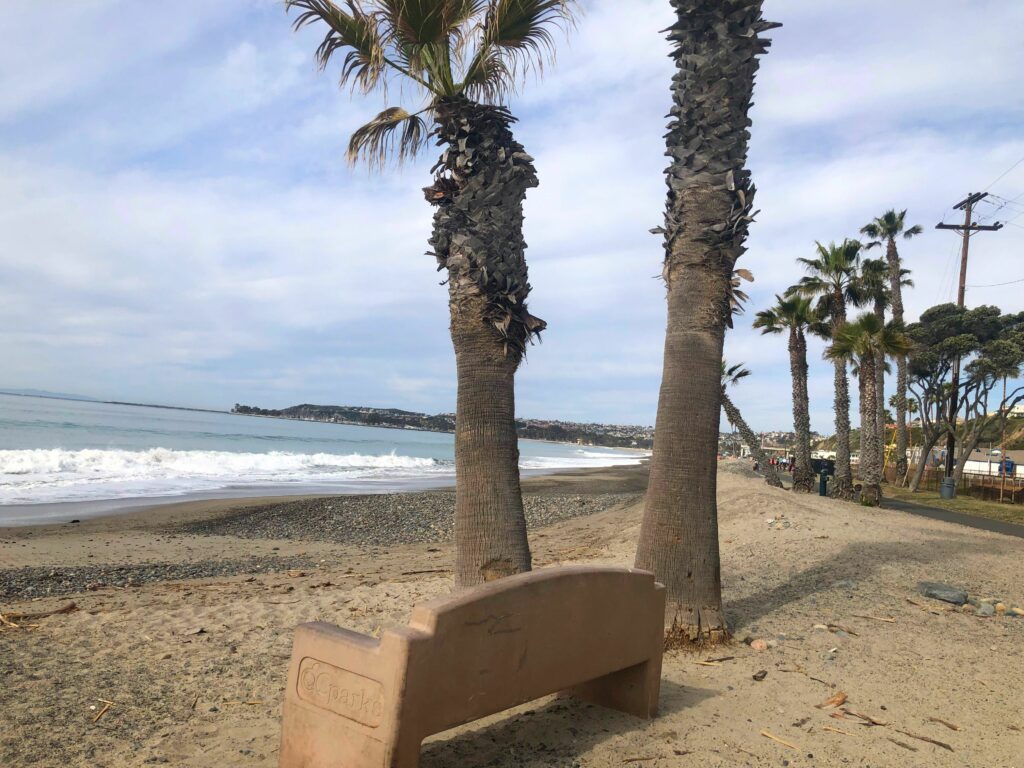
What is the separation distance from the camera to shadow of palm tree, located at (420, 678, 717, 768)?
359 centimetres

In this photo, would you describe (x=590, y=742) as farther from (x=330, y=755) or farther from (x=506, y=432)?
(x=506, y=432)

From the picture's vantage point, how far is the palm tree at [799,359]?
2352cm

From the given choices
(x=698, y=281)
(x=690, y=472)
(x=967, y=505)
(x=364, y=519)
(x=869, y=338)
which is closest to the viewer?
(x=690, y=472)

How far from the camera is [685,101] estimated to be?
6.05m

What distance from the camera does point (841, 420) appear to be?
23703mm

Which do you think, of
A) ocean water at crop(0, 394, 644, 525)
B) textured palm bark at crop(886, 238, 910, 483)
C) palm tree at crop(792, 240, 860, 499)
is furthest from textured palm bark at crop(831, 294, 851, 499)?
ocean water at crop(0, 394, 644, 525)

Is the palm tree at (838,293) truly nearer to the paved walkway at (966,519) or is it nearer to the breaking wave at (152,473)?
the paved walkway at (966,519)

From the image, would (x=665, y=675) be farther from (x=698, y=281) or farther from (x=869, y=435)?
(x=869, y=435)

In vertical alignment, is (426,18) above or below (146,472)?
above

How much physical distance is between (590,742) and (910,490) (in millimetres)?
31963

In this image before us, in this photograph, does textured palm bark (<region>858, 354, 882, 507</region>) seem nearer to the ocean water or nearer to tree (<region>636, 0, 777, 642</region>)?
the ocean water

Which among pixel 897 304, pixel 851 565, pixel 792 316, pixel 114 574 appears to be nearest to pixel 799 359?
pixel 792 316

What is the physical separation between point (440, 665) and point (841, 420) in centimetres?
2325

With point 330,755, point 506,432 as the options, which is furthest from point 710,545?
point 330,755
